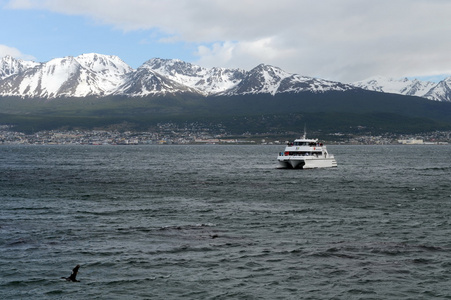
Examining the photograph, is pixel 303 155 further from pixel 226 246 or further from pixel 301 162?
pixel 226 246

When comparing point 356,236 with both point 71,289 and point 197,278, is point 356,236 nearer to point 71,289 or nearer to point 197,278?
point 197,278

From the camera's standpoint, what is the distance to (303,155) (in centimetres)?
11538

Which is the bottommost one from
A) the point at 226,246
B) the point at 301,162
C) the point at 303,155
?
the point at 226,246

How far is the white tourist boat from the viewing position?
115m

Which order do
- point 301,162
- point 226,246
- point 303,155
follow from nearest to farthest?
point 226,246 → point 303,155 → point 301,162

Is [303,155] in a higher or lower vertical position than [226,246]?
higher

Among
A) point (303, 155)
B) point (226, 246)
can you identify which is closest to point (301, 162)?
point (303, 155)

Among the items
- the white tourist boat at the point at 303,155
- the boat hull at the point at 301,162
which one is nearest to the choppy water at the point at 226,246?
the boat hull at the point at 301,162

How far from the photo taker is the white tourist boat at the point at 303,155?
114912 millimetres

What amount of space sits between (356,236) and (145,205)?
83.7 ft

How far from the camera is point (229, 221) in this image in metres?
46.4

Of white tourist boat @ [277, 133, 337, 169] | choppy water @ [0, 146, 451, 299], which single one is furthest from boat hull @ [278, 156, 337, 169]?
choppy water @ [0, 146, 451, 299]

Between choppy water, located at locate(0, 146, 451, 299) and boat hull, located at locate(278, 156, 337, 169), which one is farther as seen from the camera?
boat hull, located at locate(278, 156, 337, 169)

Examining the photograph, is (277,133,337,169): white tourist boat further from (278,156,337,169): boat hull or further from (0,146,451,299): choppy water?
(0,146,451,299): choppy water
